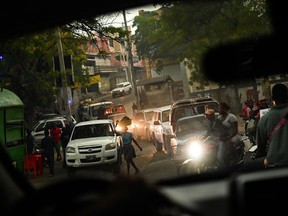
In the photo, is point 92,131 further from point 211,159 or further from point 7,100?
point 211,159

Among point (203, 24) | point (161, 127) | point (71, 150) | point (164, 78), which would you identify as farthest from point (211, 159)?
point (164, 78)

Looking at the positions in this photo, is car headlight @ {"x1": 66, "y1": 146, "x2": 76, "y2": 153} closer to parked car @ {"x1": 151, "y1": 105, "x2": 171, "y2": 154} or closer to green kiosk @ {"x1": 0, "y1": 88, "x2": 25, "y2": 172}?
green kiosk @ {"x1": 0, "y1": 88, "x2": 25, "y2": 172}

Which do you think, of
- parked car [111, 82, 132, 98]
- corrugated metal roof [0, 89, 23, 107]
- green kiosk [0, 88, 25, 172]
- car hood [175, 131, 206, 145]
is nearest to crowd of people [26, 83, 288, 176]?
car hood [175, 131, 206, 145]

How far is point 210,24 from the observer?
2420 cm

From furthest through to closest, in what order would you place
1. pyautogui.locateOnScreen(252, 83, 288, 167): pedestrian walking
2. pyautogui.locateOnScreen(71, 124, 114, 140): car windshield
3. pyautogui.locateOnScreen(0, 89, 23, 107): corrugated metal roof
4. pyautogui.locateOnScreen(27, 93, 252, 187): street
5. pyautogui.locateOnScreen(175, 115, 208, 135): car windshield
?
1. pyautogui.locateOnScreen(71, 124, 114, 140): car windshield
2. pyautogui.locateOnScreen(0, 89, 23, 107): corrugated metal roof
3. pyautogui.locateOnScreen(175, 115, 208, 135): car windshield
4. pyautogui.locateOnScreen(27, 93, 252, 187): street
5. pyautogui.locateOnScreen(252, 83, 288, 167): pedestrian walking

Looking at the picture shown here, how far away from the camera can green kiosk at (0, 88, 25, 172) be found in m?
12.3

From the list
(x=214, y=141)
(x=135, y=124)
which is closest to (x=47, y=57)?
(x=135, y=124)

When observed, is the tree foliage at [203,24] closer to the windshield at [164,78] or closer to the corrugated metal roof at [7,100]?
the windshield at [164,78]

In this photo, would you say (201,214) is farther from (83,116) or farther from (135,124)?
(83,116)

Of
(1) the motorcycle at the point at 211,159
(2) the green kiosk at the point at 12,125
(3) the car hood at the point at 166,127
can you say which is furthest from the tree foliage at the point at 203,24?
(1) the motorcycle at the point at 211,159

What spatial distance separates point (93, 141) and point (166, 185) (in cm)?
1322

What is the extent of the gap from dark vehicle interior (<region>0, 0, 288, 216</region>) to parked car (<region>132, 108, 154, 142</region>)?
18617mm

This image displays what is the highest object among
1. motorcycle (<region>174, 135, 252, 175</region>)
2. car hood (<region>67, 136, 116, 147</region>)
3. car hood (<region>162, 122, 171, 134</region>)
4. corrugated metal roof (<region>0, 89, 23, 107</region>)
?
corrugated metal roof (<region>0, 89, 23, 107</region>)

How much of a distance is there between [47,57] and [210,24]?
340 inches
